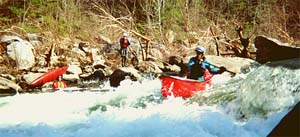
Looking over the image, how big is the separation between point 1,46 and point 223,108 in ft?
34.2

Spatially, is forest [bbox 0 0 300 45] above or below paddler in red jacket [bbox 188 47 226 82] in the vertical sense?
above

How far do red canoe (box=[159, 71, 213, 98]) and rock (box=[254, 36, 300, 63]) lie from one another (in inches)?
172

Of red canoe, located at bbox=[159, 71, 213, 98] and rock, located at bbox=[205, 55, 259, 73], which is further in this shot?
rock, located at bbox=[205, 55, 259, 73]

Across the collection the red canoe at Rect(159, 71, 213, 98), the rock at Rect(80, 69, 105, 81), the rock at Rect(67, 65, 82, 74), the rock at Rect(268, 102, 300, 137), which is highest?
the rock at Rect(268, 102, 300, 137)

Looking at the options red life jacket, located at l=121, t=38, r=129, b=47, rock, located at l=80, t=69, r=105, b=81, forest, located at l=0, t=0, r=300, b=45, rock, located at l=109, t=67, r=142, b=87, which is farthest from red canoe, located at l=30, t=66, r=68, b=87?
forest, located at l=0, t=0, r=300, b=45

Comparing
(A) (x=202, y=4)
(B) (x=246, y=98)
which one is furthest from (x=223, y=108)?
(A) (x=202, y=4)

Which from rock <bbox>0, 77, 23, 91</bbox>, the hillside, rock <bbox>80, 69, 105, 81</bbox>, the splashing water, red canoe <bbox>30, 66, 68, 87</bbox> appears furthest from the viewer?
the hillside

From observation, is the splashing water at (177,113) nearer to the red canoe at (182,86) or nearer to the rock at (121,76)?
the red canoe at (182,86)

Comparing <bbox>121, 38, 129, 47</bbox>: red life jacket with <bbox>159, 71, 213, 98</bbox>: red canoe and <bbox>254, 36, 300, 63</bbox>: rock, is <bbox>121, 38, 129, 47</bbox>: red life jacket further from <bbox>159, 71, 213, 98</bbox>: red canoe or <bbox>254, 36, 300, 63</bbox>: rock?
<bbox>159, 71, 213, 98</bbox>: red canoe

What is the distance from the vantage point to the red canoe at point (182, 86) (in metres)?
8.38

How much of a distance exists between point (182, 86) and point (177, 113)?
51.6 inches

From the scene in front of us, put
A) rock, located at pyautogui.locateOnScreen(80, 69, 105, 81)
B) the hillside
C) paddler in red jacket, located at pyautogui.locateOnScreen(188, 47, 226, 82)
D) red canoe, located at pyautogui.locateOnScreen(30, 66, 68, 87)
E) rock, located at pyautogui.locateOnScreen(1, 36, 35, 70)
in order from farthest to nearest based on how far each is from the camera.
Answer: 1. the hillside
2. rock, located at pyautogui.locateOnScreen(1, 36, 35, 70)
3. rock, located at pyautogui.locateOnScreen(80, 69, 105, 81)
4. red canoe, located at pyautogui.locateOnScreen(30, 66, 68, 87)
5. paddler in red jacket, located at pyautogui.locateOnScreen(188, 47, 226, 82)

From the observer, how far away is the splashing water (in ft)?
19.6

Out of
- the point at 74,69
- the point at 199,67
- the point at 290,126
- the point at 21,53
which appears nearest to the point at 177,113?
the point at 199,67
